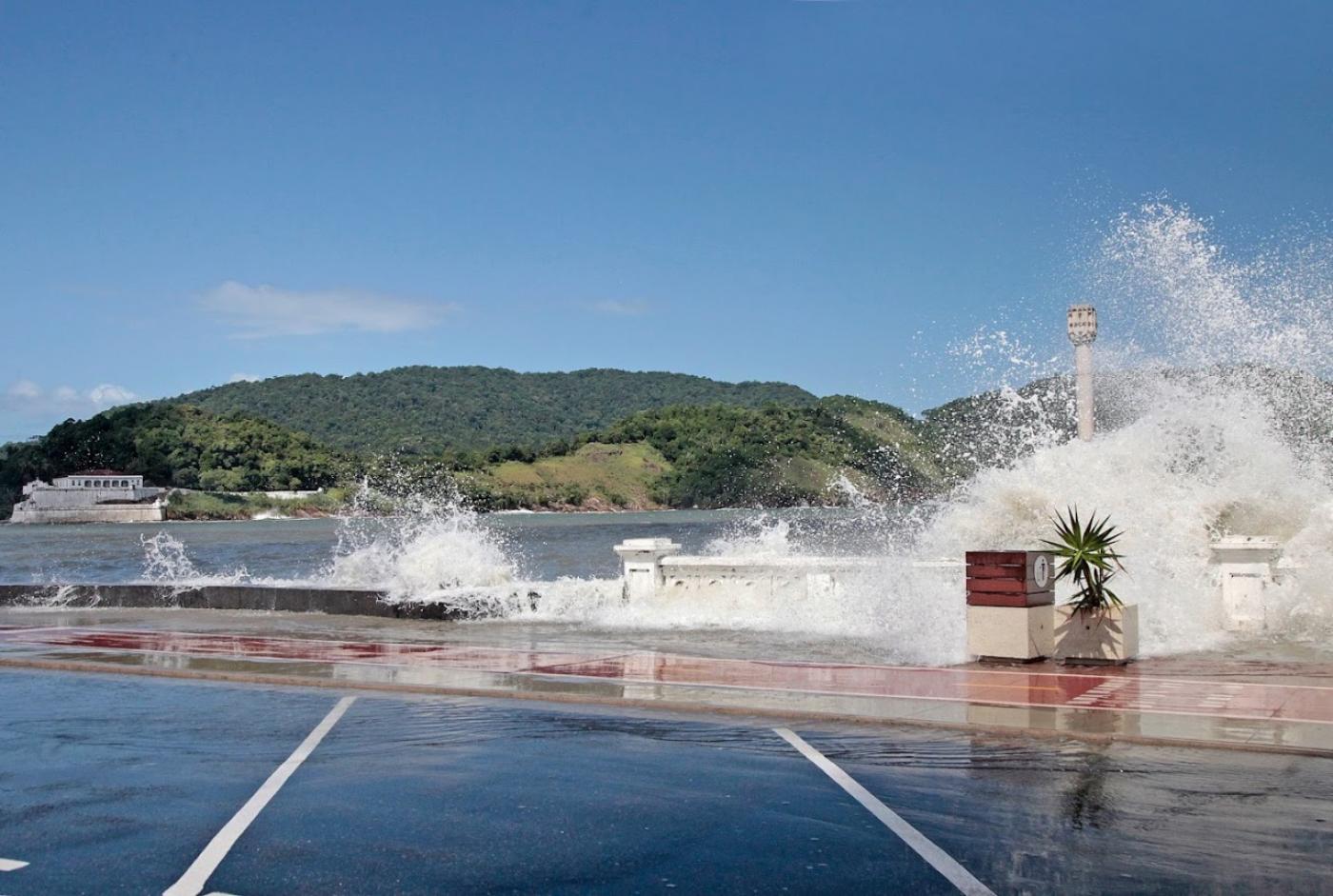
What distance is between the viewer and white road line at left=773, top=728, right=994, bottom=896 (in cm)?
573

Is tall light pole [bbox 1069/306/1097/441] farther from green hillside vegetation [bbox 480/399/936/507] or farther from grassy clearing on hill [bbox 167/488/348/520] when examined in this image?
grassy clearing on hill [bbox 167/488/348/520]

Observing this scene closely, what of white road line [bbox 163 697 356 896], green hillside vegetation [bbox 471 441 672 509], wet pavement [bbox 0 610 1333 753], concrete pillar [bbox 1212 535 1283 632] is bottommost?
white road line [bbox 163 697 356 896]

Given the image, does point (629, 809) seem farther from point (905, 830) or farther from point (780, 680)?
point (780, 680)

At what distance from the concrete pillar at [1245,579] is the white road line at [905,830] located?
10.4 metres

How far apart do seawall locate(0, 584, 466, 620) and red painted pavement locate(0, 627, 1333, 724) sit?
12.0 ft

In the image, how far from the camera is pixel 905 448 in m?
68.8

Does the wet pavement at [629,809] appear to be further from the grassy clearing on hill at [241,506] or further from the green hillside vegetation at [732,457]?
the grassy clearing on hill at [241,506]

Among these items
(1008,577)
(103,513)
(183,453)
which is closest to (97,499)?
(103,513)

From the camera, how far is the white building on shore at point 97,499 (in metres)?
153

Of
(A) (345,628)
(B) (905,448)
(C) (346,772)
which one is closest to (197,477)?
(B) (905,448)

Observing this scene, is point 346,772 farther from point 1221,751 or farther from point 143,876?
point 1221,751

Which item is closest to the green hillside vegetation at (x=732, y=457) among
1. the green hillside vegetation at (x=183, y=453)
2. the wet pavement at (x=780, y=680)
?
the green hillside vegetation at (x=183, y=453)

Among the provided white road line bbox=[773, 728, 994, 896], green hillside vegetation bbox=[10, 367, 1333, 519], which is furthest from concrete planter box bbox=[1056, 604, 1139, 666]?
green hillside vegetation bbox=[10, 367, 1333, 519]

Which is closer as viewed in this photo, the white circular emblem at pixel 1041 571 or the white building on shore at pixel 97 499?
the white circular emblem at pixel 1041 571
